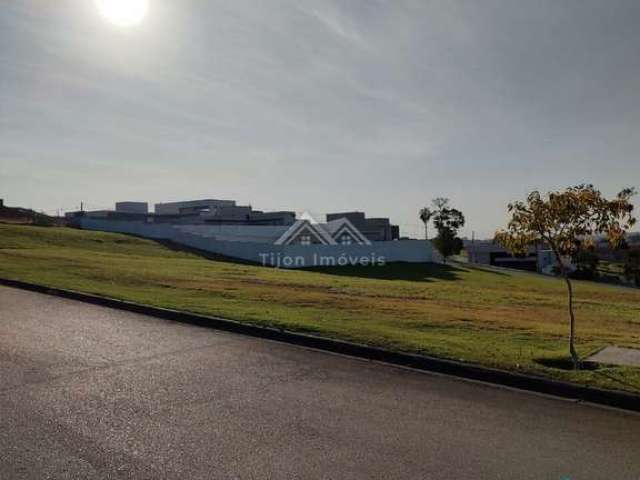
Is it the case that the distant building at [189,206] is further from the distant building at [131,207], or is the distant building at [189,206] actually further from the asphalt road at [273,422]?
the asphalt road at [273,422]

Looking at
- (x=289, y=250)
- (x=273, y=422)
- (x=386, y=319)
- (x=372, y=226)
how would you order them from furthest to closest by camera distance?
1. (x=372, y=226)
2. (x=289, y=250)
3. (x=386, y=319)
4. (x=273, y=422)

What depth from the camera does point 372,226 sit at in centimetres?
10000

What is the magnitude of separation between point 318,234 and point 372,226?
125 ft

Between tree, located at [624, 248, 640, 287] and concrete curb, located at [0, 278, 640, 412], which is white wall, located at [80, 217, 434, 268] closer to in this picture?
tree, located at [624, 248, 640, 287]

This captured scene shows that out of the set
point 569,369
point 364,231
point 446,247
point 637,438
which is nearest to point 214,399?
point 637,438

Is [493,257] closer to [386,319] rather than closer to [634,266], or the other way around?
[634,266]

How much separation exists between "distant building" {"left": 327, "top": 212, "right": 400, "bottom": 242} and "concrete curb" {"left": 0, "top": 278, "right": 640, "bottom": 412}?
85.3 m

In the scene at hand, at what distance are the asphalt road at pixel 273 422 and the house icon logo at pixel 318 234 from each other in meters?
50.6

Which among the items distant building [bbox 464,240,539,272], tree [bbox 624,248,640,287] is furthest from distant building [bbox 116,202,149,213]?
tree [bbox 624,248,640,287]

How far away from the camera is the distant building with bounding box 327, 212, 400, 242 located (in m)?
97.7

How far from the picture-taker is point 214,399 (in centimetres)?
589

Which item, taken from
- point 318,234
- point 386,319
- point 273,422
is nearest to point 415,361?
point 273,422

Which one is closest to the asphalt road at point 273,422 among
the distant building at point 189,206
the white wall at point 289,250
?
the white wall at point 289,250

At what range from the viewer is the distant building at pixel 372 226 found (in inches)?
3846
